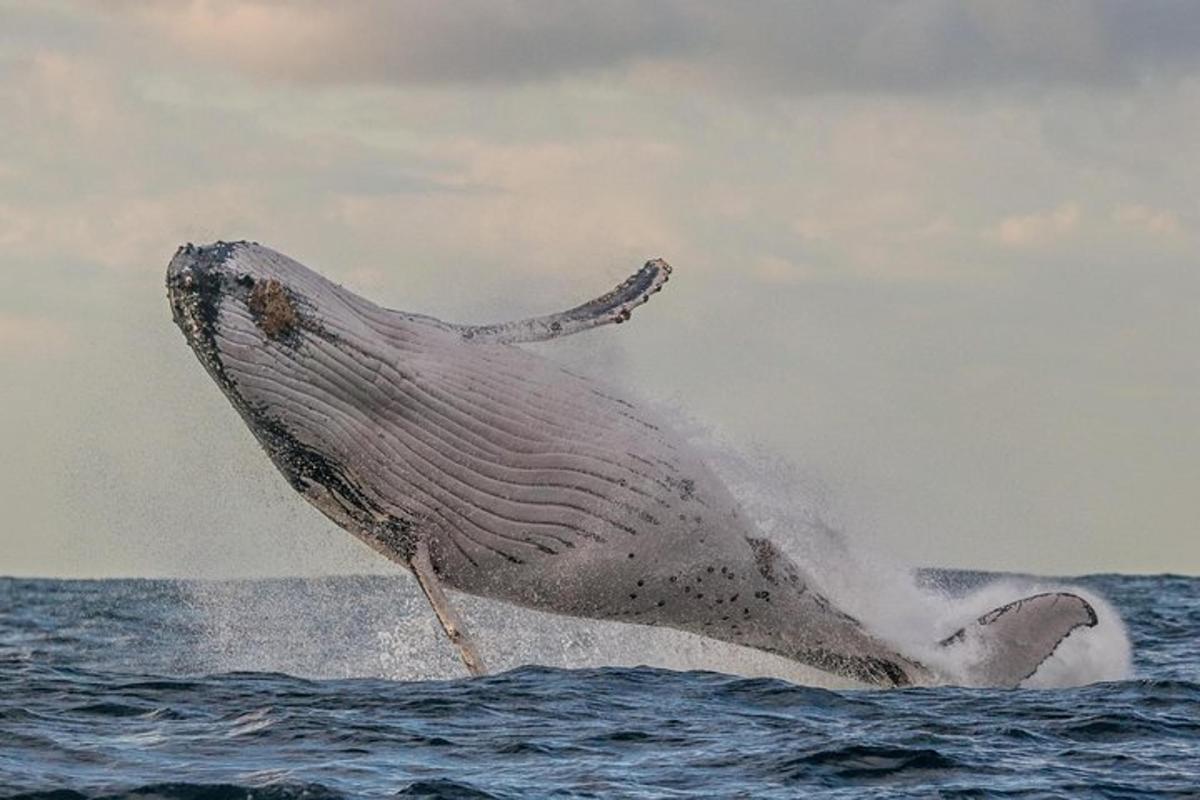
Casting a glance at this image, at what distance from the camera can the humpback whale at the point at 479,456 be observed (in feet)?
51.4

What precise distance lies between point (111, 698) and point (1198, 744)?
9.25 meters

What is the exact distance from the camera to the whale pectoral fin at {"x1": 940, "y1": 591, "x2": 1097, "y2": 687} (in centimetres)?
1795

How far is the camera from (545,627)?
21141 millimetres

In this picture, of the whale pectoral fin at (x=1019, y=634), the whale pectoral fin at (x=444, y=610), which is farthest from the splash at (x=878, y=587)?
the whale pectoral fin at (x=444, y=610)

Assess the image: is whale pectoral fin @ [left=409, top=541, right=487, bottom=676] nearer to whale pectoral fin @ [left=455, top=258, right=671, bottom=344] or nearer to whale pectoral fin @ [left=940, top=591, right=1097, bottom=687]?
whale pectoral fin @ [left=455, top=258, right=671, bottom=344]

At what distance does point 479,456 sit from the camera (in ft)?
53.9

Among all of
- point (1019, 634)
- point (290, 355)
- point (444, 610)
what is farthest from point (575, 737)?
point (1019, 634)

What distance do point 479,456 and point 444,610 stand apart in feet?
4.30

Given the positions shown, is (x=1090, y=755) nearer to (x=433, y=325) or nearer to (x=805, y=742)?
(x=805, y=742)

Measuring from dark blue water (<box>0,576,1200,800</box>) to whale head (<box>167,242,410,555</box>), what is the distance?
203 centimetres

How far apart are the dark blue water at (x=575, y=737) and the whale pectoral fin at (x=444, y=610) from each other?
1.52ft

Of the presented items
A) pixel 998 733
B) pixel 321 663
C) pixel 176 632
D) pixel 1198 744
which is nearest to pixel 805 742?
pixel 998 733

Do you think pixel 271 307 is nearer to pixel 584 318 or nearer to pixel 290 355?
pixel 290 355

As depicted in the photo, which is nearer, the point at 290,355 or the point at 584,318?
the point at 290,355
